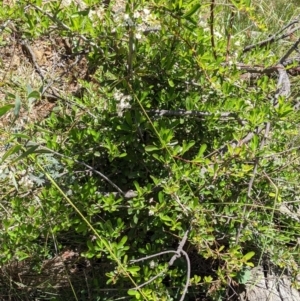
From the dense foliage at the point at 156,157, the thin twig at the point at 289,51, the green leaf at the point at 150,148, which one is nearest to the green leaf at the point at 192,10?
the dense foliage at the point at 156,157

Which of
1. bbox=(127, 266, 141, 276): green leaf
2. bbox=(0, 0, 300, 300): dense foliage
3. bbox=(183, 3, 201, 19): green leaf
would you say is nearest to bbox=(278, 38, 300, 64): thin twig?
bbox=(0, 0, 300, 300): dense foliage

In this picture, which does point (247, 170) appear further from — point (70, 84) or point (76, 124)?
point (70, 84)

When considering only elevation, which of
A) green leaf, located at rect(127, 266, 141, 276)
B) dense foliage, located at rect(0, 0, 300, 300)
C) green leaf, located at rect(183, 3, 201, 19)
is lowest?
green leaf, located at rect(127, 266, 141, 276)

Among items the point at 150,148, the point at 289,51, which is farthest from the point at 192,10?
the point at 289,51

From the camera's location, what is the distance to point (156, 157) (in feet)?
5.17

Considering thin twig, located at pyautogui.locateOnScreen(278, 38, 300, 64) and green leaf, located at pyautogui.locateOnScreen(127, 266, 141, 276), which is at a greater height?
thin twig, located at pyautogui.locateOnScreen(278, 38, 300, 64)

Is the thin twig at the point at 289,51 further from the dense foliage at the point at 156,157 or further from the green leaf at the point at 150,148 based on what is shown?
the green leaf at the point at 150,148

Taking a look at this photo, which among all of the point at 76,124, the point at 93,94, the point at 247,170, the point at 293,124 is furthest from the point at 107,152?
the point at 293,124

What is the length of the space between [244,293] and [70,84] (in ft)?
5.41

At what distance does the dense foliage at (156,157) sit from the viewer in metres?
1.60

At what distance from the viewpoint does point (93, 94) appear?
1.94m

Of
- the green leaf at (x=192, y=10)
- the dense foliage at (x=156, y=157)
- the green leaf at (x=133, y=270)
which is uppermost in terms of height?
the green leaf at (x=192, y=10)

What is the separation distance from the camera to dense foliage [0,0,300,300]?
63.1 inches

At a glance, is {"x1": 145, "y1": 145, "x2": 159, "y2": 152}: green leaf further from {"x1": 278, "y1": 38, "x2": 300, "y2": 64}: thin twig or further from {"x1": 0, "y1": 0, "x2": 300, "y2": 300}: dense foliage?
{"x1": 278, "y1": 38, "x2": 300, "y2": 64}: thin twig
